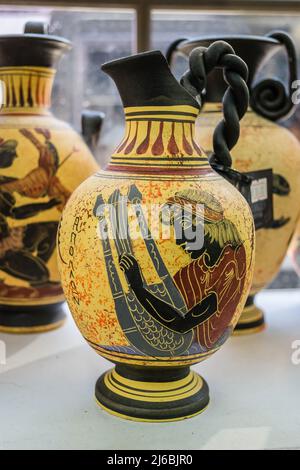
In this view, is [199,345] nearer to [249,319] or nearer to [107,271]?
[107,271]

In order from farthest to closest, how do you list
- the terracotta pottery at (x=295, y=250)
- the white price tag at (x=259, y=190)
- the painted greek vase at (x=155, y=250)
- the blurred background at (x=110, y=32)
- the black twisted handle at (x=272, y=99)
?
the blurred background at (x=110, y=32), the terracotta pottery at (x=295, y=250), the black twisted handle at (x=272, y=99), the white price tag at (x=259, y=190), the painted greek vase at (x=155, y=250)

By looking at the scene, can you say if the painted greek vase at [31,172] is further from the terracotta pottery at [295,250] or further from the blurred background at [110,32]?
the terracotta pottery at [295,250]

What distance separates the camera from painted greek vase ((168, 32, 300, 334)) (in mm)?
1359

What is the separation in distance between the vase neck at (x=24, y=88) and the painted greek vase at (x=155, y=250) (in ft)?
1.29

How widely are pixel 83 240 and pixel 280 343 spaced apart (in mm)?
629

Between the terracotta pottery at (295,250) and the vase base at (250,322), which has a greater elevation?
the terracotta pottery at (295,250)

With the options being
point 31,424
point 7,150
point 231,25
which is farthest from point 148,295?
point 231,25

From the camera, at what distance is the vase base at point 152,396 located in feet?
3.54

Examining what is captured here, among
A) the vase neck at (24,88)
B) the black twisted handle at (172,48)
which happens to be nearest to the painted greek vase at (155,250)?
the vase neck at (24,88)

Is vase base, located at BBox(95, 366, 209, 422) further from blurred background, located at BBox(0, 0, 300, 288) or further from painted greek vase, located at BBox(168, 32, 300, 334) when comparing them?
blurred background, located at BBox(0, 0, 300, 288)

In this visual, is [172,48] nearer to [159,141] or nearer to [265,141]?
[265,141]

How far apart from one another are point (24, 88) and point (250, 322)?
28.3 inches

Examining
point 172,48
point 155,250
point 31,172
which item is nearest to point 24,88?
point 31,172

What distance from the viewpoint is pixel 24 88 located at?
4.63ft
